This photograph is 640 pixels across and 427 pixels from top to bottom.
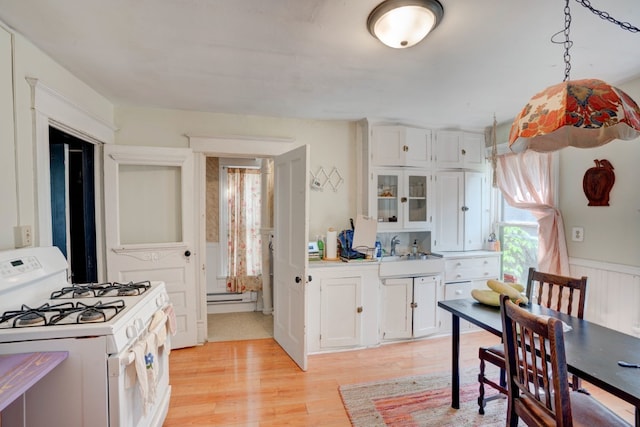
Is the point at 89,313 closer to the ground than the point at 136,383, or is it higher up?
higher up

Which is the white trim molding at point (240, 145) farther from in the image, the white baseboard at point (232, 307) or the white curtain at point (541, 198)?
the white curtain at point (541, 198)

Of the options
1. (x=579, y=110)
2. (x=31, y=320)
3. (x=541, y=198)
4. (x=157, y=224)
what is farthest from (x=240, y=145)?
(x=541, y=198)

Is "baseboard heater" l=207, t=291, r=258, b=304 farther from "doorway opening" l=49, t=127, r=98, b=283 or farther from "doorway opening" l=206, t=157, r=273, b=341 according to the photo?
"doorway opening" l=49, t=127, r=98, b=283

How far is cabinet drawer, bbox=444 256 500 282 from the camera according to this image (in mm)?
3416

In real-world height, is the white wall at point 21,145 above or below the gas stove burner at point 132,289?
above

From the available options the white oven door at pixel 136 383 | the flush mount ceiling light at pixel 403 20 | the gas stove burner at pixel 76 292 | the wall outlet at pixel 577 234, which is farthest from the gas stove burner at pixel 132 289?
the wall outlet at pixel 577 234

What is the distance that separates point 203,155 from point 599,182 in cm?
366

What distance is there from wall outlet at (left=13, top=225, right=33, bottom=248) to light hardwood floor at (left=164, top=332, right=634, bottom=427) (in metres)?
1.42

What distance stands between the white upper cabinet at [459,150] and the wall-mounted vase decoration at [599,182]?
1.14 m

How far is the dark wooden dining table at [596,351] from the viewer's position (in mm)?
1204

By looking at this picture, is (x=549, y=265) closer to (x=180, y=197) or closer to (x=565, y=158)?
(x=565, y=158)

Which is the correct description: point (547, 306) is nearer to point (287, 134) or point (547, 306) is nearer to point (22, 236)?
point (287, 134)

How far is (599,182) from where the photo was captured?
261 centimetres

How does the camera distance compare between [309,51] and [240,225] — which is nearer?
[309,51]
